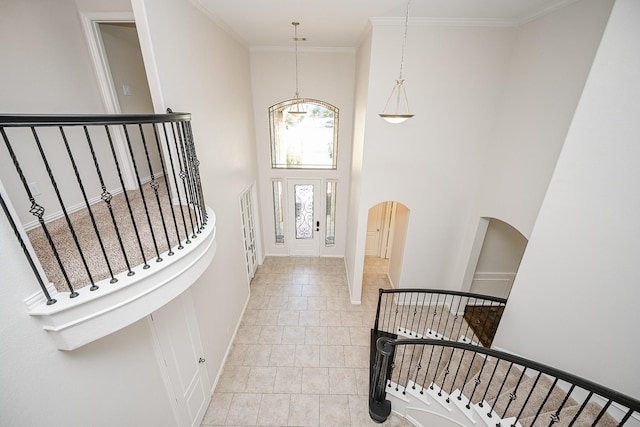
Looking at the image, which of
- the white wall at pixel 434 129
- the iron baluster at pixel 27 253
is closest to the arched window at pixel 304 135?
the white wall at pixel 434 129

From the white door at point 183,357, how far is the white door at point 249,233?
2479mm

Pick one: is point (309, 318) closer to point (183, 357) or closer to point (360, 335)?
point (360, 335)

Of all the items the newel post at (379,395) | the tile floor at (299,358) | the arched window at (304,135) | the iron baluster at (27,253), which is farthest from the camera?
the arched window at (304,135)

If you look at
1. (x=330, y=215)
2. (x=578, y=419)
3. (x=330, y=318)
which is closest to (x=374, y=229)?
(x=330, y=215)

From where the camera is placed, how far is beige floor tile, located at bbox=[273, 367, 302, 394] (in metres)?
3.93

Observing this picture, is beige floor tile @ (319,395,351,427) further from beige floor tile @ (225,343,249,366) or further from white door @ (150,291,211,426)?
white door @ (150,291,211,426)

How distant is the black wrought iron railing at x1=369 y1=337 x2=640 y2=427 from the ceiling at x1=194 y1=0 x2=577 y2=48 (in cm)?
408

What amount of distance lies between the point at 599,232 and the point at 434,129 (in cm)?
263

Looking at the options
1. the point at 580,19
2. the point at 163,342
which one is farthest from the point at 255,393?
the point at 580,19

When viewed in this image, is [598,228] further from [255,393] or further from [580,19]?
[255,393]

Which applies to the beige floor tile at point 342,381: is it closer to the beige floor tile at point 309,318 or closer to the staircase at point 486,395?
the staircase at point 486,395

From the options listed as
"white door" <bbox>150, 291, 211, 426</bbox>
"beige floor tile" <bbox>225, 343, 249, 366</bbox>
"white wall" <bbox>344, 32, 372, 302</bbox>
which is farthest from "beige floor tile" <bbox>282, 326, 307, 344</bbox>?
"white door" <bbox>150, 291, 211, 426</bbox>

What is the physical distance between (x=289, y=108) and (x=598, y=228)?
19.2 feet

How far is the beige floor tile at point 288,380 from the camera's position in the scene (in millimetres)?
3930
